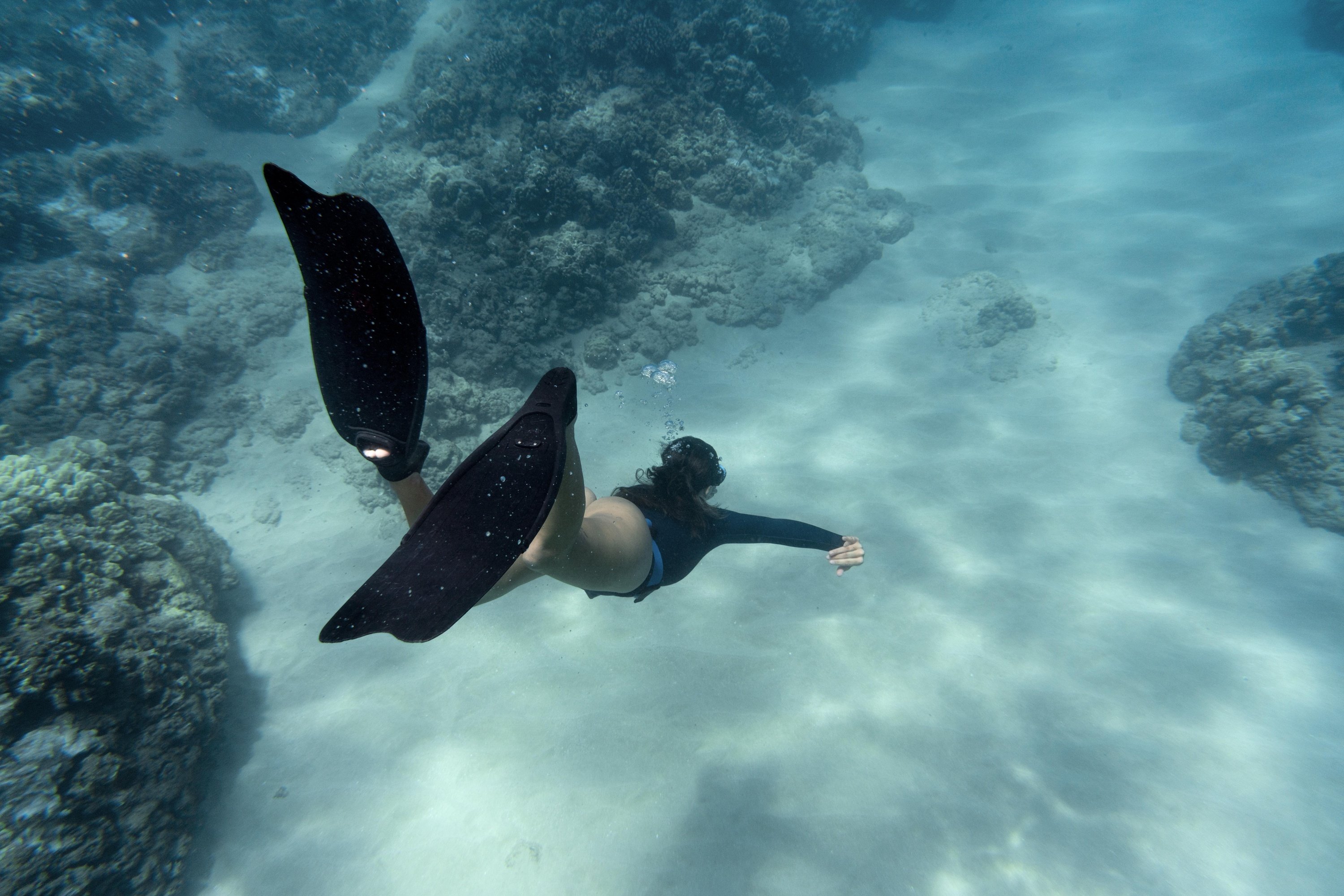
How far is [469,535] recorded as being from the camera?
6.31 feet

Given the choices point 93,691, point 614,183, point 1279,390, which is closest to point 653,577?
point 93,691

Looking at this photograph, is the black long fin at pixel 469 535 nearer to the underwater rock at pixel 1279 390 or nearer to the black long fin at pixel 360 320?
the black long fin at pixel 360 320

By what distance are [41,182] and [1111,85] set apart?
1155 inches

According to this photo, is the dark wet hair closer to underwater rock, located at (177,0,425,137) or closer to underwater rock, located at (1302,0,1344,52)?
underwater rock, located at (177,0,425,137)

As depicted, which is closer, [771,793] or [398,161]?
[771,793]

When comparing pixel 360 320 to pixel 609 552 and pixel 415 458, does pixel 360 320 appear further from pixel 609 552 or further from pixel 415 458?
pixel 609 552

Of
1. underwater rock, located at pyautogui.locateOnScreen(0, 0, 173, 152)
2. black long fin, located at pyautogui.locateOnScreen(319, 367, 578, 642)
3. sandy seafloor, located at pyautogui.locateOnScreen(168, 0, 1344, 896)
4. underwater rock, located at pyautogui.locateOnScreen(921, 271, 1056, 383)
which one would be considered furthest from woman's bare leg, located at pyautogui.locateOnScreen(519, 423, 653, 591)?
underwater rock, located at pyautogui.locateOnScreen(0, 0, 173, 152)

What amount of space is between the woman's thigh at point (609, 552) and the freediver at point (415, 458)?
11 millimetres

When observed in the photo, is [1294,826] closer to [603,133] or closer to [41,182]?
[603,133]

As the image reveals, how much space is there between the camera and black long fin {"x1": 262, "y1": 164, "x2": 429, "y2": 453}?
2.06 meters

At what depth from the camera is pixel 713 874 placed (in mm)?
4195

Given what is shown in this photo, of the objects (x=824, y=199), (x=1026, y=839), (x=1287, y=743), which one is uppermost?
(x=824, y=199)

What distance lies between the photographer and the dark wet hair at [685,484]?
3656mm

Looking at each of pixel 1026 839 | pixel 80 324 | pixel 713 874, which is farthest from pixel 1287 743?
pixel 80 324
